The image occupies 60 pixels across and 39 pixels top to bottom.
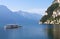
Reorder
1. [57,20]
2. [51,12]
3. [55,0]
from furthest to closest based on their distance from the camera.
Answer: [55,0], [51,12], [57,20]

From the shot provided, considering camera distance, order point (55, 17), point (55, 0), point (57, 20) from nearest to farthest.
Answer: point (57, 20) → point (55, 17) → point (55, 0)

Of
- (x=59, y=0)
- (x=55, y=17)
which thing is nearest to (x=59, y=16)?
(x=55, y=17)

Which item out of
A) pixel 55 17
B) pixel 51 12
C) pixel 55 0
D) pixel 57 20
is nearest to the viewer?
pixel 57 20

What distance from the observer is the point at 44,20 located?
149 meters

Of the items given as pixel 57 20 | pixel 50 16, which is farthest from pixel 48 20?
pixel 57 20

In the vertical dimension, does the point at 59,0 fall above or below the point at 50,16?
above

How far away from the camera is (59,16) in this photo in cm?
13162

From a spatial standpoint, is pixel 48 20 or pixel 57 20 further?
pixel 48 20

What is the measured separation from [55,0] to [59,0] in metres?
3.54

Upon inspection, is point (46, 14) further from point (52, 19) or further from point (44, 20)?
point (52, 19)

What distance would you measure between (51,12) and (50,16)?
2665 mm

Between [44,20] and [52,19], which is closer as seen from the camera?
[52,19]

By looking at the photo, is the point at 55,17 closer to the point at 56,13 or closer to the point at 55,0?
the point at 56,13

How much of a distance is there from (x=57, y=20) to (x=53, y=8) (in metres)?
17.5
